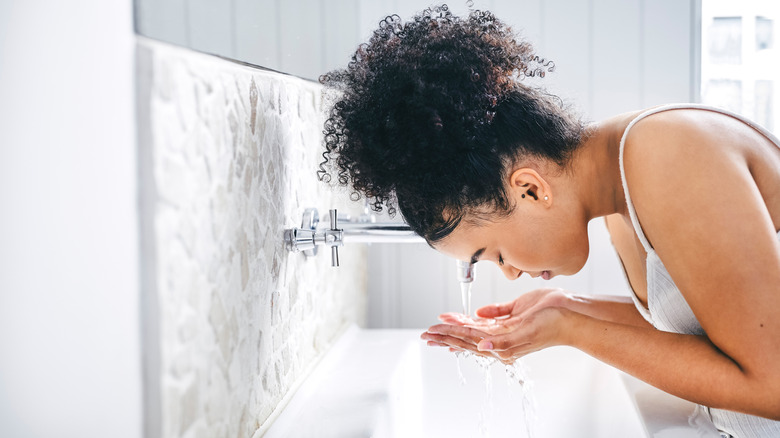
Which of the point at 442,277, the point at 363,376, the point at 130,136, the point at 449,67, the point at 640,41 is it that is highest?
the point at 640,41

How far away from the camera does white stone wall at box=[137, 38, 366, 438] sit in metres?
0.59

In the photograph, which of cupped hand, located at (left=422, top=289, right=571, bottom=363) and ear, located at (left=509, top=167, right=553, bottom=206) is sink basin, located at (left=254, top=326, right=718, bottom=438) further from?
ear, located at (left=509, top=167, right=553, bottom=206)

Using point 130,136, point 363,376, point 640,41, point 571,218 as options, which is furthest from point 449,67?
point 640,41

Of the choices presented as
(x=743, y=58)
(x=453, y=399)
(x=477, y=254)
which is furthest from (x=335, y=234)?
(x=743, y=58)

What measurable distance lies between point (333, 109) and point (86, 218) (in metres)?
0.43

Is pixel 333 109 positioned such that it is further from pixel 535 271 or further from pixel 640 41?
pixel 640 41

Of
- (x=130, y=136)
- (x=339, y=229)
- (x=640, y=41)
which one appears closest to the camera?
(x=130, y=136)

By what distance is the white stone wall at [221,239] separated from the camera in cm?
59

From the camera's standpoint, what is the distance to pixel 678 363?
834mm

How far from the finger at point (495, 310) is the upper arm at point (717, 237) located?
1.59 ft

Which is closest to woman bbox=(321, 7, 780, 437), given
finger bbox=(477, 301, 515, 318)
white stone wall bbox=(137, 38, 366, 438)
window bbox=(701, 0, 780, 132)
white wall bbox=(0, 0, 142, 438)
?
white stone wall bbox=(137, 38, 366, 438)

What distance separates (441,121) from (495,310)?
55 cm

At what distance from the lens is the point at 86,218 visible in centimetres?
59

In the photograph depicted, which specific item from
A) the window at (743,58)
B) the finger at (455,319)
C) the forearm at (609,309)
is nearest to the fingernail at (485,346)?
the finger at (455,319)
